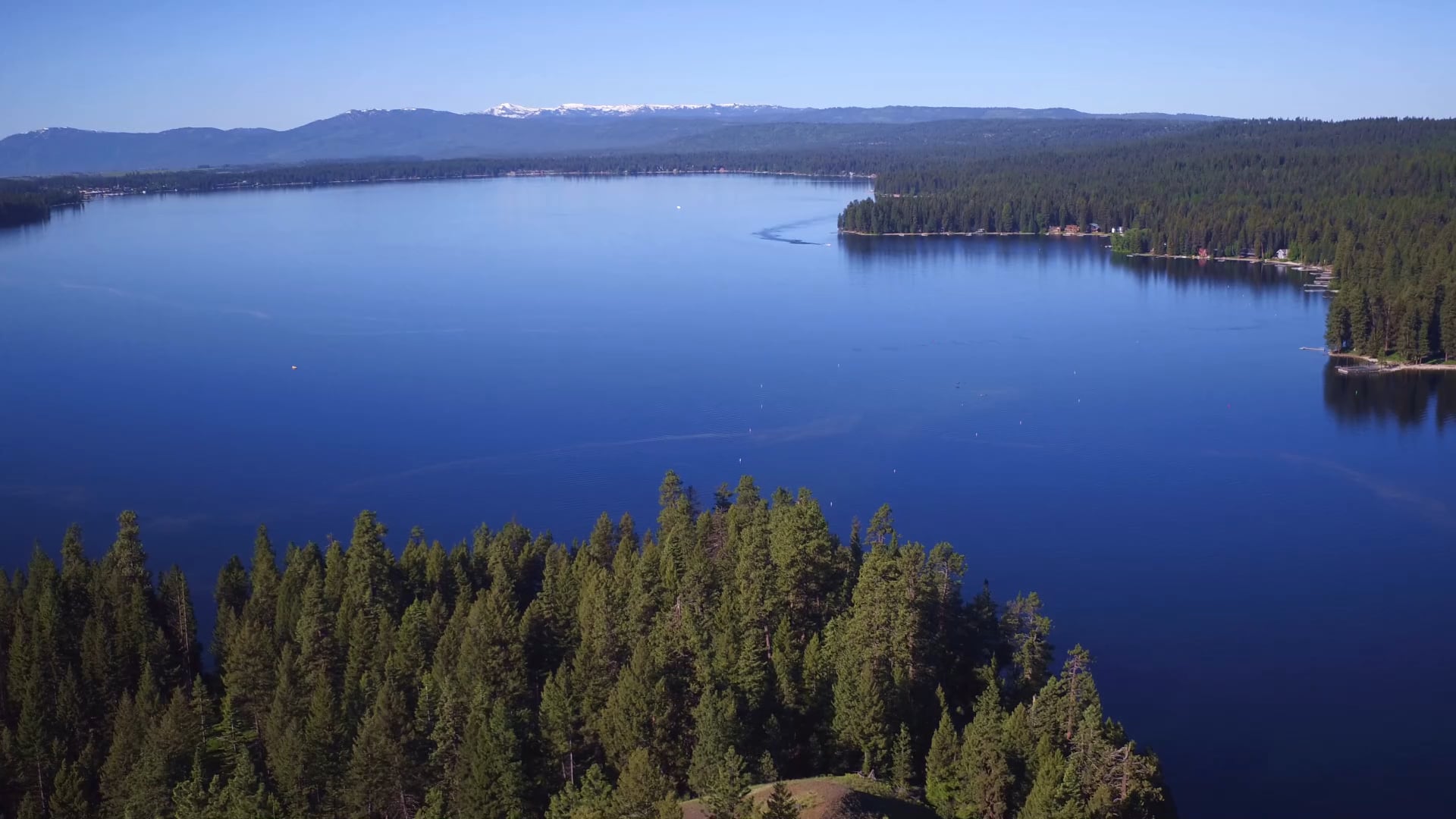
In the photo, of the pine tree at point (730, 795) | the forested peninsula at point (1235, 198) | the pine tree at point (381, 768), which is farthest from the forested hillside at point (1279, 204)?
the pine tree at point (381, 768)

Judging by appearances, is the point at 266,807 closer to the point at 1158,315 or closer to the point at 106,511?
the point at 106,511

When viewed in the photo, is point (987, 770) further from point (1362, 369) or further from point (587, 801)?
point (1362, 369)

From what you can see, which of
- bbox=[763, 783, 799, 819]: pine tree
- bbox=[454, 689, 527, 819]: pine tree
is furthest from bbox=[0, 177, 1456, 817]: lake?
bbox=[454, 689, 527, 819]: pine tree

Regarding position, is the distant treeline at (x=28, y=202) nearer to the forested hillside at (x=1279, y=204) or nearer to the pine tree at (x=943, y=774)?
the forested hillside at (x=1279, y=204)

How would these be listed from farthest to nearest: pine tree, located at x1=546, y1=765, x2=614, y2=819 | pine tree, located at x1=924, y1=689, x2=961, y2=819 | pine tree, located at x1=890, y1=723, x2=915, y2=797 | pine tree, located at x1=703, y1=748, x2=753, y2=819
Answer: pine tree, located at x1=890, y1=723, x2=915, y2=797 < pine tree, located at x1=924, y1=689, x2=961, y2=819 < pine tree, located at x1=546, y1=765, x2=614, y2=819 < pine tree, located at x1=703, y1=748, x2=753, y2=819

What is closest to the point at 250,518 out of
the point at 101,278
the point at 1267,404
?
the point at 1267,404

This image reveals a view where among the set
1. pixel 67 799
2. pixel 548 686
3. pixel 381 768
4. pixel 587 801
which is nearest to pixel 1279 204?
pixel 548 686

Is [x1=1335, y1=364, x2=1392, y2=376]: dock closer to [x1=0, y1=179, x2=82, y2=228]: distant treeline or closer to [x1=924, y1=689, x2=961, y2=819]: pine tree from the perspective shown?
[x1=924, y1=689, x2=961, y2=819]: pine tree
